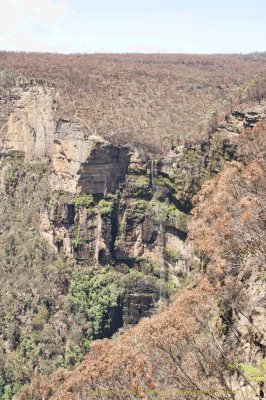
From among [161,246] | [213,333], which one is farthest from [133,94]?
[213,333]

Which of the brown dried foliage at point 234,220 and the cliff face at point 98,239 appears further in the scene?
A: the cliff face at point 98,239

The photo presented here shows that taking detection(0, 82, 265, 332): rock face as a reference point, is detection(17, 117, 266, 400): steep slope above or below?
above

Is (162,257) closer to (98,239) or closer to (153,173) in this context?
(98,239)

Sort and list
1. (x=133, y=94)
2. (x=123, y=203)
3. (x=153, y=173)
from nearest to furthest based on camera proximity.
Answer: (x=153, y=173)
(x=123, y=203)
(x=133, y=94)

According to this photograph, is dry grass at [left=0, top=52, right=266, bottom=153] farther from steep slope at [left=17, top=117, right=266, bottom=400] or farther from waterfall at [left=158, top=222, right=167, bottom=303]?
steep slope at [left=17, top=117, right=266, bottom=400]

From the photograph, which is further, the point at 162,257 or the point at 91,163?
the point at 91,163

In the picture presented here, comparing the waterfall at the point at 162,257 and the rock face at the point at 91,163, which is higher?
the rock face at the point at 91,163

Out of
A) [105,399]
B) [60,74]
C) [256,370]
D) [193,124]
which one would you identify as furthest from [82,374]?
[60,74]

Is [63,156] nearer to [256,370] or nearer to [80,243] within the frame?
[80,243]

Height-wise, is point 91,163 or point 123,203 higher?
point 91,163

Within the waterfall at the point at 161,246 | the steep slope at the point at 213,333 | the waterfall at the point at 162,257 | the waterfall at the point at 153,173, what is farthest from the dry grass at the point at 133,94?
the steep slope at the point at 213,333

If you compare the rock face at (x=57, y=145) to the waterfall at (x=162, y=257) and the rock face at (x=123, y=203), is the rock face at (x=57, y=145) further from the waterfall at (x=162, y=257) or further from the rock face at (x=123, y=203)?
the waterfall at (x=162, y=257)

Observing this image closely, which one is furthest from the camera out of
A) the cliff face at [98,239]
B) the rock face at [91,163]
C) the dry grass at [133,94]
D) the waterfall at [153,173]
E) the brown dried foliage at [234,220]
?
the dry grass at [133,94]

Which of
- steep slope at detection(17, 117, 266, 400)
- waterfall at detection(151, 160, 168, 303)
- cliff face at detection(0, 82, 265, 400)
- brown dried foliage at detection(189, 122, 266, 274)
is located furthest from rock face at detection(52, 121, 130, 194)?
steep slope at detection(17, 117, 266, 400)
